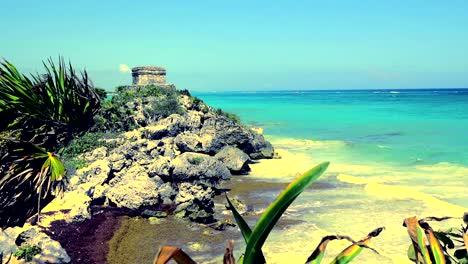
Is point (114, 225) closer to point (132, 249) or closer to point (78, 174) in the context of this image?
point (132, 249)

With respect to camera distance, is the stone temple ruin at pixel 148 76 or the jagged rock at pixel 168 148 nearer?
the jagged rock at pixel 168 148

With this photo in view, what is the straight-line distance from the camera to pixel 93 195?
1524cm

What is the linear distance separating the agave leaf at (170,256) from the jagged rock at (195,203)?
39.7 ft

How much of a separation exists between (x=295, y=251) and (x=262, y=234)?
34.0 feet

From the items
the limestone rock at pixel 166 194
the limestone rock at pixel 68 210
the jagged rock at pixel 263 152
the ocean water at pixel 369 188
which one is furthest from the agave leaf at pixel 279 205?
the jagged rock at pixel 263 152

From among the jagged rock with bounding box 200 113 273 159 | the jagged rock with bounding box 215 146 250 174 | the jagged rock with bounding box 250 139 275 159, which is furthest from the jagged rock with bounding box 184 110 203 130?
the jagged rock with bounding box 215 146 250 174

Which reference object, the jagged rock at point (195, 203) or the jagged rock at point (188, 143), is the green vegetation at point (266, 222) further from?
the jagged rock at point (188, 143)

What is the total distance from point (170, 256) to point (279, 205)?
1.57ft

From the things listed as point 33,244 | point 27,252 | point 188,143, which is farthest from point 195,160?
point 27,252

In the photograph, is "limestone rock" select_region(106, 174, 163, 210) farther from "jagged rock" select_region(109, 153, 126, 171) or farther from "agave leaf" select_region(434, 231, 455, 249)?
"agave leaf" select_region(434, 231, 455, 249)

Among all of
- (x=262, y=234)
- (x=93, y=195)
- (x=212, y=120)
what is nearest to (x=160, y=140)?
(x=212, y=120)

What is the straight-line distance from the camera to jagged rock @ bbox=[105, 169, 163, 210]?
1503 cm

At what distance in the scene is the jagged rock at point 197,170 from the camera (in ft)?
55.9

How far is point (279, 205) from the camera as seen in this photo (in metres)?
1.63
